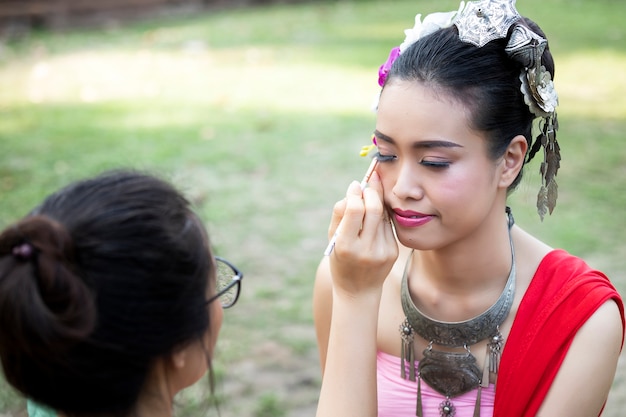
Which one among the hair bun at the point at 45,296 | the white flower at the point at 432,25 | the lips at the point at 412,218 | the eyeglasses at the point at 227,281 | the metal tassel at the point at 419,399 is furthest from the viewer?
the metal tassel at the point at 419,399

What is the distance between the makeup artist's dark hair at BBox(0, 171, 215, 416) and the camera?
60.1 inches

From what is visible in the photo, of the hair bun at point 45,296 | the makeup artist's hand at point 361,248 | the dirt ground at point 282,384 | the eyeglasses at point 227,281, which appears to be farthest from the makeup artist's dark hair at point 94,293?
the dirt ground at point 282,384

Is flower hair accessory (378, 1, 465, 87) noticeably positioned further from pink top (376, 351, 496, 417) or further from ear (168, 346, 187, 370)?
ear (168, 346, 187, 370)

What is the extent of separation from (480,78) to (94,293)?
130 centimetres

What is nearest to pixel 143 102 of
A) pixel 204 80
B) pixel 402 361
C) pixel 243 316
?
pixel 204 80

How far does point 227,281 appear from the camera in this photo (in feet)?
7.03

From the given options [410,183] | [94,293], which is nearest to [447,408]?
[410,183]

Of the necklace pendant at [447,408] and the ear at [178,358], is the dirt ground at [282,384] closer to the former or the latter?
the necklace pendant at [447,408]

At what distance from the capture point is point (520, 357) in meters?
2.33

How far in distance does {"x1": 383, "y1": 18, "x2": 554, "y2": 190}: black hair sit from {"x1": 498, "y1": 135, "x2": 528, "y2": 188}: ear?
22 millimetres

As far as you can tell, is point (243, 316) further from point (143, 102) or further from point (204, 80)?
point (204, 80)

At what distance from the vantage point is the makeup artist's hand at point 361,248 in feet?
7.20

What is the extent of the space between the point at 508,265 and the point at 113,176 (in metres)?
1.35

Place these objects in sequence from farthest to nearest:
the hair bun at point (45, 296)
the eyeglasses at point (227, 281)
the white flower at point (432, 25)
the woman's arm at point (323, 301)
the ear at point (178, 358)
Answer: the woman's arm at point (323, 301) → the white flower at point (432, 25) → the eyeglasses at point (227, 281) → the ear at point (178, 358) → the hair bun at point (45, 296)
